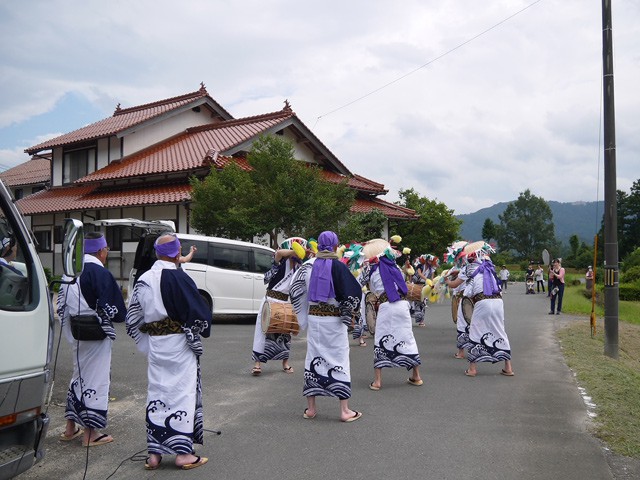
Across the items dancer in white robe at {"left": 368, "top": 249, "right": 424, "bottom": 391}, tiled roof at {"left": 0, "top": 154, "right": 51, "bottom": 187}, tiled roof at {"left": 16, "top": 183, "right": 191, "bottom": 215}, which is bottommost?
dancer in white robe at {"left": 368, "top": 249, "right": 424, "bottom": 391}

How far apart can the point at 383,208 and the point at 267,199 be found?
1056 centimetres

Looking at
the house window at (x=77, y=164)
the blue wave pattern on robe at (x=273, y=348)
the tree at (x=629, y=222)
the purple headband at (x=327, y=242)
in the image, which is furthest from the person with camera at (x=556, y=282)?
the tree at (x=629, y=222)

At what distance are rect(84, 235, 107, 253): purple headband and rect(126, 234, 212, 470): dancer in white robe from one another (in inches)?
36.3

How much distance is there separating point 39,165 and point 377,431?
34968 millimetres

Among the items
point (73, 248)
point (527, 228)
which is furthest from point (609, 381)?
point (527, 228)

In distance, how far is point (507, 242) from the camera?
94812 mm

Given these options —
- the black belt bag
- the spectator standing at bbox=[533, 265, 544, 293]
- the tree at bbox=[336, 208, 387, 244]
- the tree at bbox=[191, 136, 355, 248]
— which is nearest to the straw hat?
the black belt bag

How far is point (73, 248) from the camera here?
398cm

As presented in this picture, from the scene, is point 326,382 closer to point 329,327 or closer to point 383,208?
point 329,327

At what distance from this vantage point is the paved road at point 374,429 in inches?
190

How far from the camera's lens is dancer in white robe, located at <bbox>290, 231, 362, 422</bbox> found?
6.29 m

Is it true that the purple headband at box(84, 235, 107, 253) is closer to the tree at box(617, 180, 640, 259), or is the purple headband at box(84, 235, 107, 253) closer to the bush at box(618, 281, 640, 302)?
the bush at box(618, 281, 640, 302)

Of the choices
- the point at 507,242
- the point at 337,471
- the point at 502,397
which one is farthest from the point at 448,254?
the point at 507,242

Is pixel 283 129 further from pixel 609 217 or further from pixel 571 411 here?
pixel 571 411
